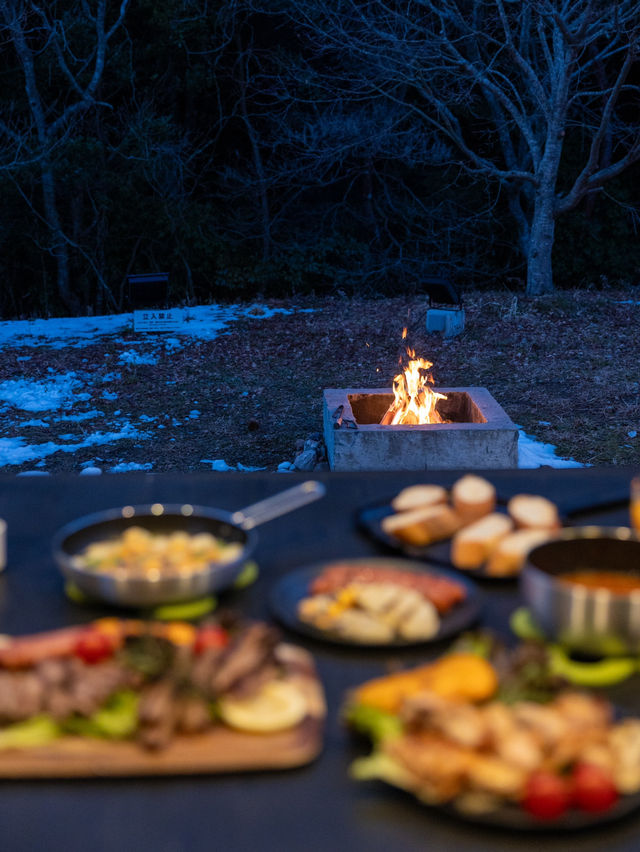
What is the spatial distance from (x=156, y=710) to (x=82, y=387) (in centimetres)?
759

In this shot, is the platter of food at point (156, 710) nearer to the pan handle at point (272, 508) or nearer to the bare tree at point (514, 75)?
the pan handle at point (272, 508)

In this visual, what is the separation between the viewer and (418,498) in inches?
75.3

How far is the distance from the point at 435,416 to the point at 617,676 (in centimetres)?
392

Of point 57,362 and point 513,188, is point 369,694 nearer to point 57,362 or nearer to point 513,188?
point 57,362

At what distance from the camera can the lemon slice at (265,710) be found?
1.16m

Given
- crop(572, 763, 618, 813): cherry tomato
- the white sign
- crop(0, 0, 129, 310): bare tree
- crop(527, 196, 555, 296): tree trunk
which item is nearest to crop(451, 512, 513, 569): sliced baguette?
crop(572, 763, 618, 813): cherry tomato

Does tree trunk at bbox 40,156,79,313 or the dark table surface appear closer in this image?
the dark table surface

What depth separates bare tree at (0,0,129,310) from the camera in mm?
13625

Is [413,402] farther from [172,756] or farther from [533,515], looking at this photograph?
[172,756]

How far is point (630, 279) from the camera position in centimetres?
1762

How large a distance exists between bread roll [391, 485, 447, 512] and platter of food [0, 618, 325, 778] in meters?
0.67

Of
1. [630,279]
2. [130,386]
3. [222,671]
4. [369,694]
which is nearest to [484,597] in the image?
[369,694]

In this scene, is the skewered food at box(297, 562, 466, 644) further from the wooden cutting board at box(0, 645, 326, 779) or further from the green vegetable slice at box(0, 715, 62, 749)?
the green vegetable slice at box(0, 715, 62, 749)

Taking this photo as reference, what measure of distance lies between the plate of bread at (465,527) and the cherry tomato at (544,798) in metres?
0.56
